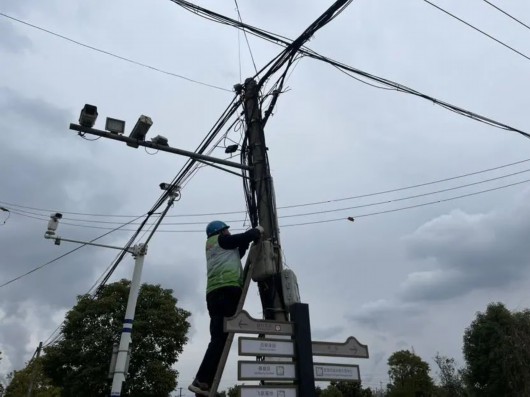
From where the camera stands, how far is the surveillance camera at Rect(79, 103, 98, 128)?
227 inches

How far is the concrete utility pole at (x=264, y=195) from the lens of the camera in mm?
5828

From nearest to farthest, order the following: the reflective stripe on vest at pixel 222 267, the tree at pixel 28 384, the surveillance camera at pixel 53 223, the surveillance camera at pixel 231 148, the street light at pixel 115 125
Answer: the reflective stripe on vest at pixel 222 267
the street light at pixel 115 125
the surveillance camera at pixel 231 148
the surveillance camera at pixel 53 223
the tree at pixel 28 384

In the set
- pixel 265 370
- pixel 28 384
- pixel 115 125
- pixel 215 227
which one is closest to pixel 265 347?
pixel 265 370

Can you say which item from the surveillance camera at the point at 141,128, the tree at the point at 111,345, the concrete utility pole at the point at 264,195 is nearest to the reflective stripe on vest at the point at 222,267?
the concrete utility pole at the point at 264,195

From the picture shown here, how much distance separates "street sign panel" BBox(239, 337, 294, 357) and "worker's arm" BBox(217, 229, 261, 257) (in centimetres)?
113

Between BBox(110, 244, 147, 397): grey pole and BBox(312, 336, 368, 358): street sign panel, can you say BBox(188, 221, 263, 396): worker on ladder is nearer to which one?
BBox(312, 336, 368, 358): street sign panel

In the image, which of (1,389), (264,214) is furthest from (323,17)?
(1,389)

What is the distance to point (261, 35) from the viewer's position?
23.4 feet

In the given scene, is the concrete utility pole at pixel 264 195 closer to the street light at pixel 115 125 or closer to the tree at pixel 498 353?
the street light at pixel 115 125

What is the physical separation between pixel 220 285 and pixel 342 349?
1.53 m

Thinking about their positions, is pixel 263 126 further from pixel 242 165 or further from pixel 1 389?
pixel 1 389

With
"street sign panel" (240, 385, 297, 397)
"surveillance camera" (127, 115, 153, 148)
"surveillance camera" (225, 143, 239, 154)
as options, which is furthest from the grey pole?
"street sign panel" (240, 385, 297, 397)

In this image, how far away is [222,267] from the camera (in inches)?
215

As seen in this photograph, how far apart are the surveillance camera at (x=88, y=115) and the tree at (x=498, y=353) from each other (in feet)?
98.1
